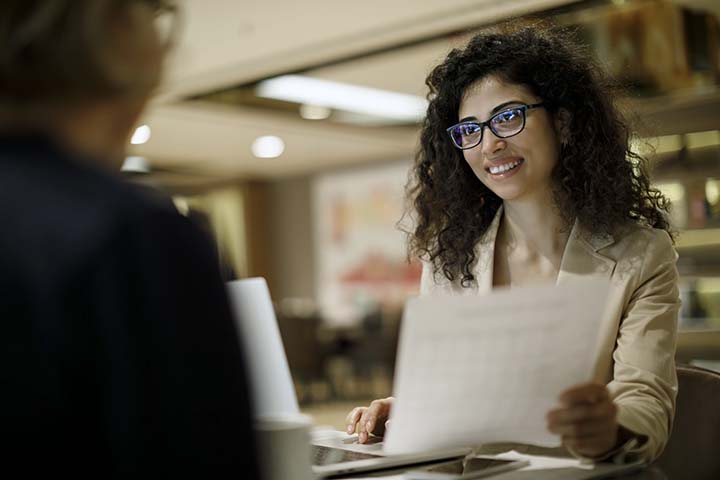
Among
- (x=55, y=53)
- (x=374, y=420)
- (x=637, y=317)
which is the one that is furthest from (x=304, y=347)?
(x=55, y=53)

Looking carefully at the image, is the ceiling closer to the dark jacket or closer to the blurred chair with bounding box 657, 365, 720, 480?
the blurred chair with bounding box 657, 365, 720, 480

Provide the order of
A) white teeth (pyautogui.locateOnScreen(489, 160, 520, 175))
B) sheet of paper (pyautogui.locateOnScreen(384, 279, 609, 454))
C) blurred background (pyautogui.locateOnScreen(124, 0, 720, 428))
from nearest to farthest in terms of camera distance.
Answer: sheet of paper (pyautogui.locateOnScreen(384, 279, 609, 454))
white teeth (pyautogui.locateOnScreen(489, 160, 520, 175))
blurred background (pyautogui.locateOnScreen(124, 0, 720, 428))

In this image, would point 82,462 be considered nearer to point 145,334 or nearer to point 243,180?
point 145,334

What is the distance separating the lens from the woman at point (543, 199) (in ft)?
5.10

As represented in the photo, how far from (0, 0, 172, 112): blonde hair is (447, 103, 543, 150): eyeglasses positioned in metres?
1.18

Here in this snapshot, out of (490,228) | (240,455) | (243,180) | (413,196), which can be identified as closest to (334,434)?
(490,228)

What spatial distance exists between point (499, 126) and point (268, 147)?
880 cm

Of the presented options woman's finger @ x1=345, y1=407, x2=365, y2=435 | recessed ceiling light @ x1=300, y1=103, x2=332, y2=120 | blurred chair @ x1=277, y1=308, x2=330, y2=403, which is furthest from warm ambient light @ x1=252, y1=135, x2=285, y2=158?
woman's finger @ x1=345, y1=407, x2=365, y2=435

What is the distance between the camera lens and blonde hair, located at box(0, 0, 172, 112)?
1.98 ft

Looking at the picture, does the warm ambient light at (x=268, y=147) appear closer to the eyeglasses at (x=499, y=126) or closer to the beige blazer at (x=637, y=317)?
the eyeglasses at (x=499, y=126)

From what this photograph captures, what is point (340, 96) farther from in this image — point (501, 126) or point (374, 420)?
point (374, 420)

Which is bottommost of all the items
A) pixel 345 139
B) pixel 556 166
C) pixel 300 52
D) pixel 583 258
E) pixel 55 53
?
pixel 583 258

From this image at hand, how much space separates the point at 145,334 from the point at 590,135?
1372 millimetres

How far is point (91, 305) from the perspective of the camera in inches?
21.7
